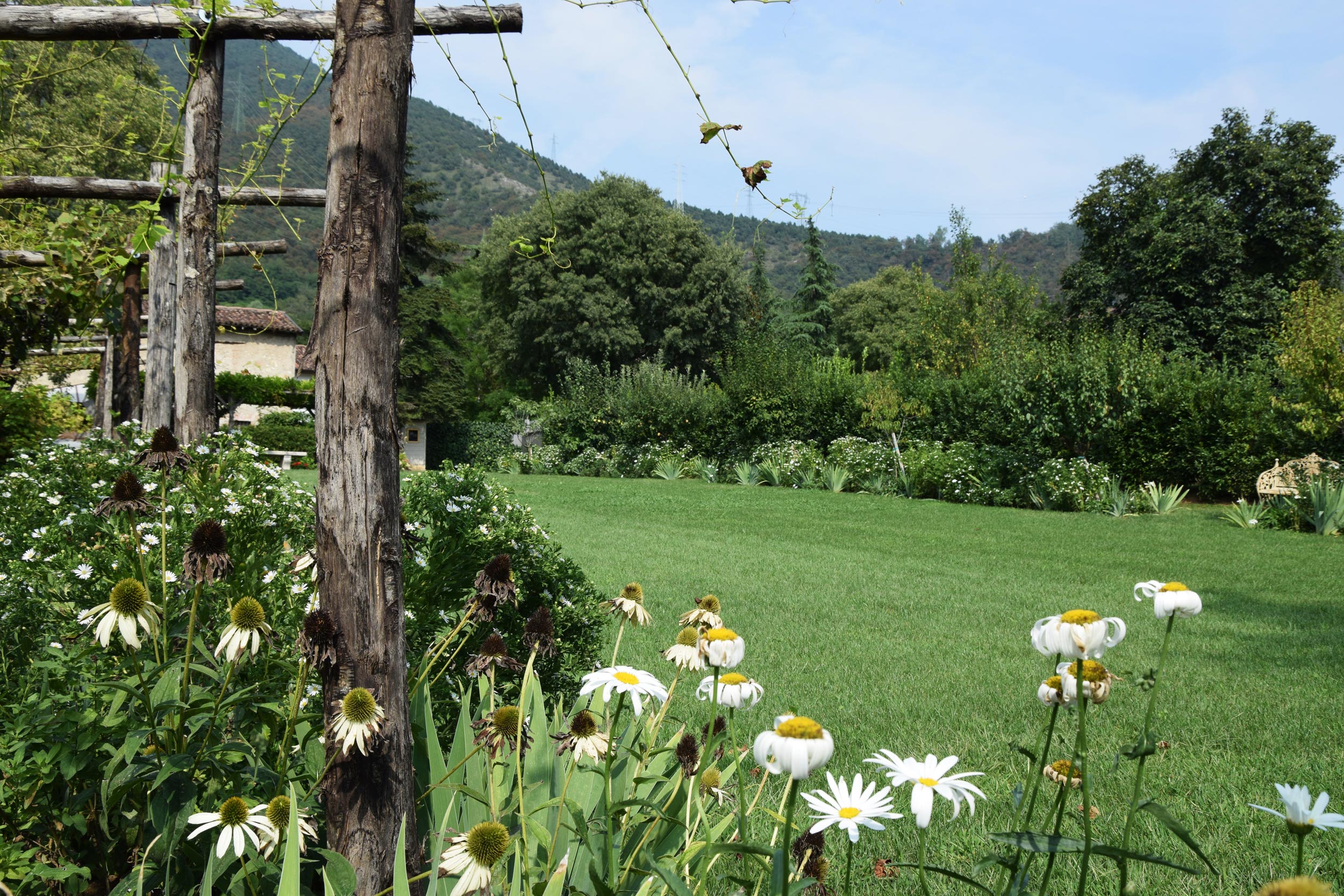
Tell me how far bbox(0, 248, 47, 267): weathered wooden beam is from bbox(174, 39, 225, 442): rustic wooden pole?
2.44m

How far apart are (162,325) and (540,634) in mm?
5745

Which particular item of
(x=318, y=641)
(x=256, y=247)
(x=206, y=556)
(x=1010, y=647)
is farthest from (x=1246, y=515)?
(x=206, y=556)

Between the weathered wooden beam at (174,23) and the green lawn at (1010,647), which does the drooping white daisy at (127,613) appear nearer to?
the green lawn at (1010,647)

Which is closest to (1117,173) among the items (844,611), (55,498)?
(844,611)

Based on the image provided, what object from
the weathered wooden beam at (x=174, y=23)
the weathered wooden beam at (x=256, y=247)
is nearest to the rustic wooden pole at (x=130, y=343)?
the weathered wooden beam at (x=256, y=247)

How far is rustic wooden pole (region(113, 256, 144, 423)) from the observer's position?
834cm

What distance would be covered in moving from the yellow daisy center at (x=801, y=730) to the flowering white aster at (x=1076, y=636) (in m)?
0.34

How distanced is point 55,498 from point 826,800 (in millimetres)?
3288

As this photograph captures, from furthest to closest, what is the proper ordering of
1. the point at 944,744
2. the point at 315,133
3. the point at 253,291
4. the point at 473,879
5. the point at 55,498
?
the point at 315,133
the point at 253,291
the point at 944,744
the point at 55,498
the point at 473,879

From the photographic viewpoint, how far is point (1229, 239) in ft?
72.5

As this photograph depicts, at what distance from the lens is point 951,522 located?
11.9m

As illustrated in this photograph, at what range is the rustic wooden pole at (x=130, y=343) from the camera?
8.34 meters

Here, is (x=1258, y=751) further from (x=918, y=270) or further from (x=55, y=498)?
(x=918, y=270)

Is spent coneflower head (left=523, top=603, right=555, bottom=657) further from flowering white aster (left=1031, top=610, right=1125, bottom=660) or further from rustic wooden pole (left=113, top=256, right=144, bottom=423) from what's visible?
rustic wooden pole (left=113, top=256, right=144, bottom=423)
